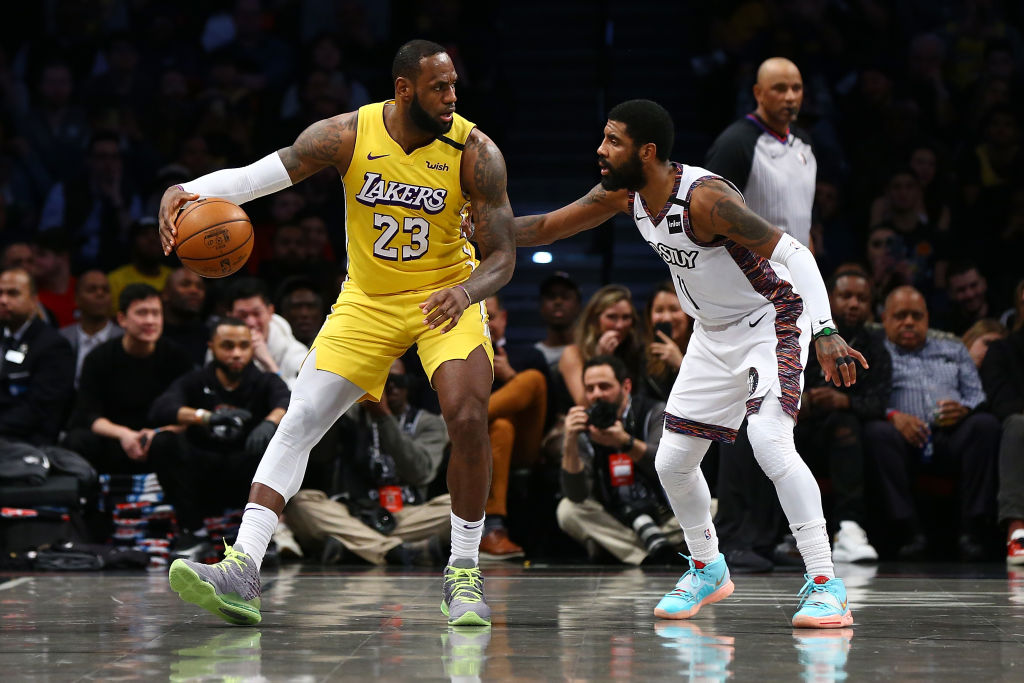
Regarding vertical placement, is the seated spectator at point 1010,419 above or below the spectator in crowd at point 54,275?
below

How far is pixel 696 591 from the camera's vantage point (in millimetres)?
4977

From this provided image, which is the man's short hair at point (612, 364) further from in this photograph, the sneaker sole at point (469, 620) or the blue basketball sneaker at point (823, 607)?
the sneaker sole at point (469, 620)

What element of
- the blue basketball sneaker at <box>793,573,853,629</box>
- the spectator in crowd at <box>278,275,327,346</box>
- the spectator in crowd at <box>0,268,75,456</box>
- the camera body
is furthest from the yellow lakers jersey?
the spectator in crowd at <box>278,275,327,346</box>

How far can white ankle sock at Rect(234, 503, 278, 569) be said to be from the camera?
4.67 metres

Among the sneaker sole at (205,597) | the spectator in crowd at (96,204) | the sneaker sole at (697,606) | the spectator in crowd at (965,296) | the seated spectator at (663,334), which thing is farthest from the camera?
the spectator in crowd at (96,204)

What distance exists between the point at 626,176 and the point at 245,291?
3630 mm

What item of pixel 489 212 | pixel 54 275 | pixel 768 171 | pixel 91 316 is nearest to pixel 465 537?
pixel 489 212

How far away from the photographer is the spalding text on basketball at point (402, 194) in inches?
186

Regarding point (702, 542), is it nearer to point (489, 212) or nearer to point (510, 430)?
point (489, 212)

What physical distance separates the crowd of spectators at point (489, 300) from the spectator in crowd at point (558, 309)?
0.02m

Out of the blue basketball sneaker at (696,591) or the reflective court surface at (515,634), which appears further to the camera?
the blue basketball sneaker at (696,591)

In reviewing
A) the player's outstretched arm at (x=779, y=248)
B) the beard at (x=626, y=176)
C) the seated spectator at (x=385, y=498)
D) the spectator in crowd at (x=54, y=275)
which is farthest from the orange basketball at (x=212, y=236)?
the spectator in crowd at (x=54, y=275)

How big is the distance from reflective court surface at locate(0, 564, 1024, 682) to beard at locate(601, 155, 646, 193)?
151cm

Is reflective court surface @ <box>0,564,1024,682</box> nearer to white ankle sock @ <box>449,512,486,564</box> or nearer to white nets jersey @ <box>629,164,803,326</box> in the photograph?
white ankle sock @ <box>449,512,486,564</box>
